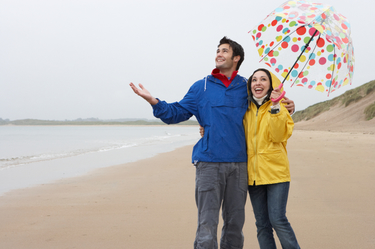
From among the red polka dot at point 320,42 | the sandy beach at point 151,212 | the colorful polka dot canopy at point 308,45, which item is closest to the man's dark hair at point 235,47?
the colorful polka dot canopy at point 308,45

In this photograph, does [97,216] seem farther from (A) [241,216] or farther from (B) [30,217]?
(A) [241,216]

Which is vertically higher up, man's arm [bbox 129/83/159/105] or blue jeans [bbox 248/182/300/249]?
man's arm [bbox 129/83/159/105]

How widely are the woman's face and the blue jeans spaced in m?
0.78

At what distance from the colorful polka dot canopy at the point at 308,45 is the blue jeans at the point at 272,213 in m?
1.10

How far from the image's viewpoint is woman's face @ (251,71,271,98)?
2.42m

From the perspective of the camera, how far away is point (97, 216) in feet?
12.6

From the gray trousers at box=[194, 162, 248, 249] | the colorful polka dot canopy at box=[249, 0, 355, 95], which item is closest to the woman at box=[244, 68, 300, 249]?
the gray trousers at box=[194, 162, 248, 249]

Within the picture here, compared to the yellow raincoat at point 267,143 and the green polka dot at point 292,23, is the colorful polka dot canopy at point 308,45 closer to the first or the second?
the green polka dot at point 292,23

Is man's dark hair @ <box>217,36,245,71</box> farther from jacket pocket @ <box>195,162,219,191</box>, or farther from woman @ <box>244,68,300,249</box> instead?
jacket pocket @ <box>195,162,219,191</box>

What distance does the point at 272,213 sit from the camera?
234cm

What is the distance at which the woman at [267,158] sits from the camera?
90.7 inches

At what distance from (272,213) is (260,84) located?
107 cm

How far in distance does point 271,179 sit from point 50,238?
2.48m

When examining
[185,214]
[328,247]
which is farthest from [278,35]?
[185,214]
